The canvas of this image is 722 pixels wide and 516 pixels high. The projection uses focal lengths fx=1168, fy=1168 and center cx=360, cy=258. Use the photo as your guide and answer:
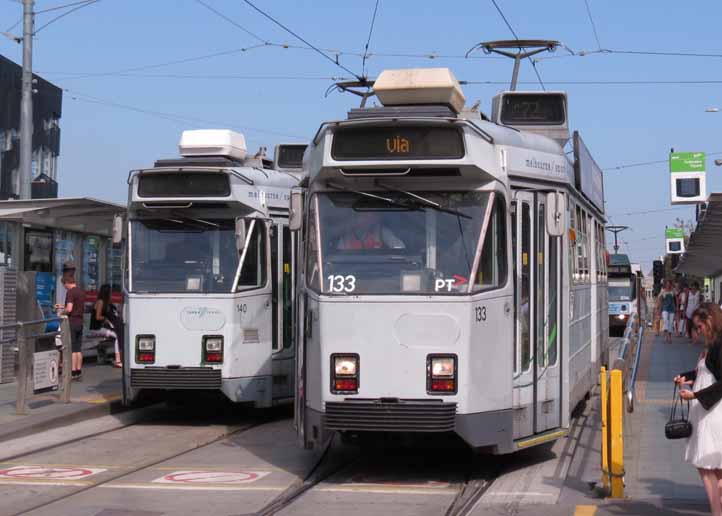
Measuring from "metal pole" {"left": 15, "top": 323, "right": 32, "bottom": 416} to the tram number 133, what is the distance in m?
5.66

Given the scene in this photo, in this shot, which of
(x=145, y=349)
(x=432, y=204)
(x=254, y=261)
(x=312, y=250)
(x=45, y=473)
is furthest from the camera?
(x=254, y=261)

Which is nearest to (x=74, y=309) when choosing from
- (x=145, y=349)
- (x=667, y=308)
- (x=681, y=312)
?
(x=145, y=349)

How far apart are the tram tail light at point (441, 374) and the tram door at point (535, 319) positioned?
0.77 m

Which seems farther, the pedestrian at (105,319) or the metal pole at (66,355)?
the pedestrian at (105,319)

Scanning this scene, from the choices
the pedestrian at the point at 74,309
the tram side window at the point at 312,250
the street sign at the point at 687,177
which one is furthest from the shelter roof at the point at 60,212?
the street sign at the point at 687,177

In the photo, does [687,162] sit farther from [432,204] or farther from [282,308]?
[432,204]

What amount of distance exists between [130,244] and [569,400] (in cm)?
571

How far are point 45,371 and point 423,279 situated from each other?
6.71m

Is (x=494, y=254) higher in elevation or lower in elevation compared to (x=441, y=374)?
higher

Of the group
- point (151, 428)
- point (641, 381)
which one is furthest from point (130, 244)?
point (641, 381)

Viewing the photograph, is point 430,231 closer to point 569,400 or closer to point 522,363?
point 522,363

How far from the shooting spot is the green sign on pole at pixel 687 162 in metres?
33.7

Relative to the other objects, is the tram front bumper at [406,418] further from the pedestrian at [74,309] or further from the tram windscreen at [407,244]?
the pedestrian at [74,309]

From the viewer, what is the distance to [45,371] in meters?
14.5
